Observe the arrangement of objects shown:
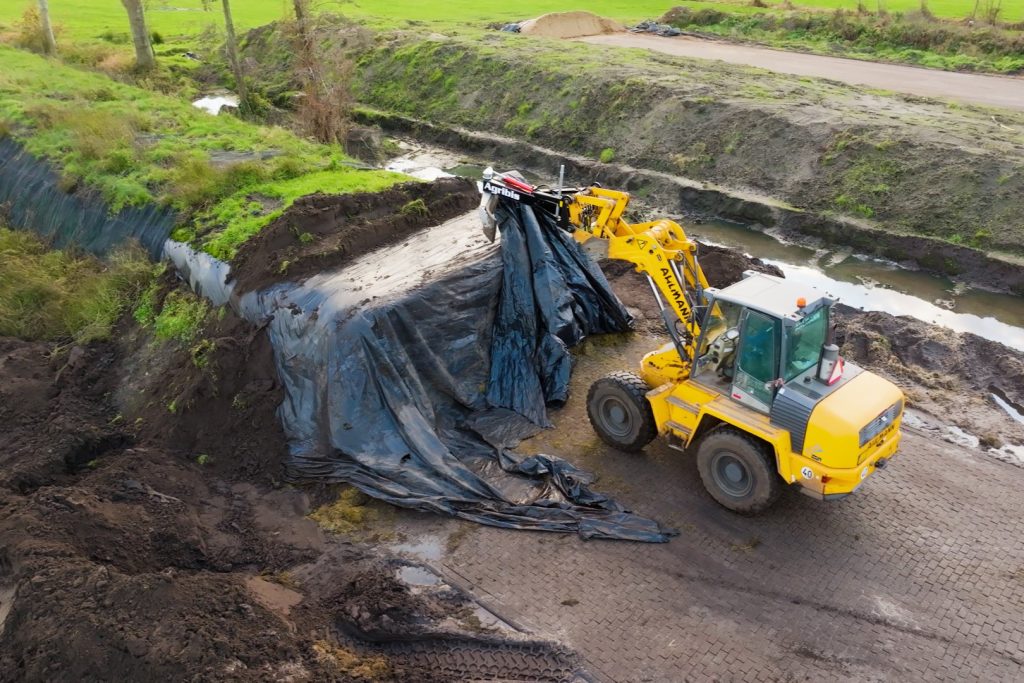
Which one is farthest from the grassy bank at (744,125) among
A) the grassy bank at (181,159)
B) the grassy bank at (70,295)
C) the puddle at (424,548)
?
the grassy bank at (70,295)

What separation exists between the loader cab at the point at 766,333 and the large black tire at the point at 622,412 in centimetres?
88

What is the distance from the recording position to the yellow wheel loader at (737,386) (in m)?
7.15

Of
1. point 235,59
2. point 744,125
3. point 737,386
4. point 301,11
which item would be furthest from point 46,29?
point 737,386

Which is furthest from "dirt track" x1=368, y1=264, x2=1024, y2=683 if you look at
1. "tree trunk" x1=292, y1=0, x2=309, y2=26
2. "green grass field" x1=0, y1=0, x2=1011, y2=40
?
"green grass field" x1=0, y1=0, x2=1011, y2=40

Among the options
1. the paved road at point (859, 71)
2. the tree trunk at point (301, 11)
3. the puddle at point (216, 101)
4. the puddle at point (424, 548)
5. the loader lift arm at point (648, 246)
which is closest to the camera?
the puddle at point (424, 548)

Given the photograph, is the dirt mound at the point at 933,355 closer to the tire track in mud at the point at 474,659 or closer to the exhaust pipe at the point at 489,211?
the exhaust pipe at the point at 489,211

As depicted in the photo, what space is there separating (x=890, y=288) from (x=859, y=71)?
14380 mm

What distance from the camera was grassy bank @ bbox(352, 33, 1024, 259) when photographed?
612 inches

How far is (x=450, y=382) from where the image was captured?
9312 millimetres

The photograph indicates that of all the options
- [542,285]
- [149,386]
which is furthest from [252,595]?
[542,285]

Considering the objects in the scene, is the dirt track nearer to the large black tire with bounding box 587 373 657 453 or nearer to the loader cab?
the large black tire with bounding box 587 373 657 453

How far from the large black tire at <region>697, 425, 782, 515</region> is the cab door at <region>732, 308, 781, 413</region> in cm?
39

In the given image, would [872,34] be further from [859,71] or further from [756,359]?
[756,359]

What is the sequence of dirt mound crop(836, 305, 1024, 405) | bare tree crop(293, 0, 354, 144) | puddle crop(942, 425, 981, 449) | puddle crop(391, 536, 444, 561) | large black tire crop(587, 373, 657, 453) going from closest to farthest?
puddle crop(391, 536, 444, 561)
large black tire crop(587, 373, 657, 453)
puddle crop(942, 425, 981, 449)
dirt mound crop(836, 305, 1024, 405)
bare tree crop(293, 0, 354, 144)
